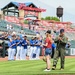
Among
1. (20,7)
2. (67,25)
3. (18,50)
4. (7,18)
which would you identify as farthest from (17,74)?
(67,25)

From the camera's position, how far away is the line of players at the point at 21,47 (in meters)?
23.2

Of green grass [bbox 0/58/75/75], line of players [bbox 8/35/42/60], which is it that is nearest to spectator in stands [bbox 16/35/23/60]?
line of players [bbox 8/35/42/60]

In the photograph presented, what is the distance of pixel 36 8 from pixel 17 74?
2344 inches

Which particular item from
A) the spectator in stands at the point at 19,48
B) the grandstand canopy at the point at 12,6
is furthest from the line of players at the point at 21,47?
the grandstand canopy at the point at 12,6

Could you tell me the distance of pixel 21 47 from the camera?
24.2m

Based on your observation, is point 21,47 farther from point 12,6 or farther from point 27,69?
point 12,6

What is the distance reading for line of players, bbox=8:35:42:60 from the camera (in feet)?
76.1

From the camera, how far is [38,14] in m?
71.9

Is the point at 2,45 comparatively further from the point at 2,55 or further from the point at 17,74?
the point at 17,74

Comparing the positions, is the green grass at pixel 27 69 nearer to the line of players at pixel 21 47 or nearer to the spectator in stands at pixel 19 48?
the line of players at pixel 21 47

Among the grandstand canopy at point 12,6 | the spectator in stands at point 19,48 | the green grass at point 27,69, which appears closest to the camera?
the green grass at point 27,69

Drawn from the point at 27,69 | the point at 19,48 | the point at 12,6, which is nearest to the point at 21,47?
the point at 19,48

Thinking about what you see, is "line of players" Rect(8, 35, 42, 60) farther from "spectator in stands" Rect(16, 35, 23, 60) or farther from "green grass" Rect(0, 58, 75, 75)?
"green grass" Rect(0, 58, 75, 75)

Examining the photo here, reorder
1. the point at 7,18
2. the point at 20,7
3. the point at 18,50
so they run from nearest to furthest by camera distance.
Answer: the point at 18,50, the point at 7,18, the point at 20,7
